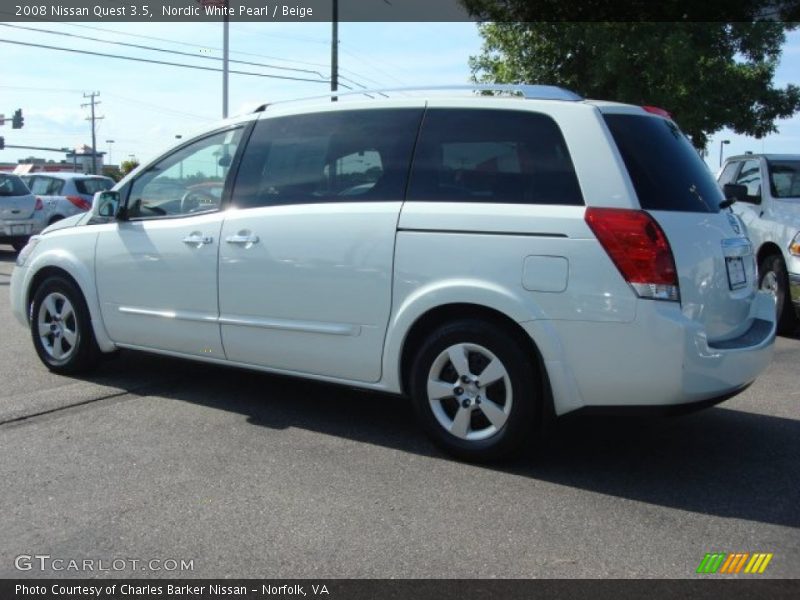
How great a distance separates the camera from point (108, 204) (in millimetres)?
5484

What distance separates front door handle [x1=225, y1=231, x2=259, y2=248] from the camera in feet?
15.5

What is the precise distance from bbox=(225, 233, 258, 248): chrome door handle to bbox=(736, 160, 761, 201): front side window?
616 cm

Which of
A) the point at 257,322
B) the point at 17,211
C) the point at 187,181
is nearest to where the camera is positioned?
the point at 257,322

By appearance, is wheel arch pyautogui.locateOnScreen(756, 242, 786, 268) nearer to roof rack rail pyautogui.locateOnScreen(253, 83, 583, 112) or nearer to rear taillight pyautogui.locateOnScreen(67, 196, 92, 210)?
roof rack rail pyautogui.locateOnScreen(253, 83, 583, 112)

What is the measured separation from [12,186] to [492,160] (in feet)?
45.1

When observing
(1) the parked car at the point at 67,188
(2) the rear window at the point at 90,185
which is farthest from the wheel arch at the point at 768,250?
(2) the rear window at the point at 90,185

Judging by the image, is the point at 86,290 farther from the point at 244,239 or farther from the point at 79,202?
the point at 79,202

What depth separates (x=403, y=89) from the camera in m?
4.67

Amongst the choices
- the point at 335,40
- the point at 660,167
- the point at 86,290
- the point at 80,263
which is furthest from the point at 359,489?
the point at 335,40

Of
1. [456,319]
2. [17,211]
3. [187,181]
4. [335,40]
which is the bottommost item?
[456,319]

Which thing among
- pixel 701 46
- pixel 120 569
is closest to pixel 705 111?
pixel 701 46

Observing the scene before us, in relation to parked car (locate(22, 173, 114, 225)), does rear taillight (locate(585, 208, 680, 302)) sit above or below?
below

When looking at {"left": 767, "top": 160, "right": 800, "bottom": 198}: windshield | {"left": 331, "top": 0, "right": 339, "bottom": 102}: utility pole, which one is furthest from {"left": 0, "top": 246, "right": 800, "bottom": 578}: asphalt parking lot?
{"left": 331, "top": 0, "right": 339, "bottom": 102}: utility pole

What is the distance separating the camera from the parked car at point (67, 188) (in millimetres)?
16516
